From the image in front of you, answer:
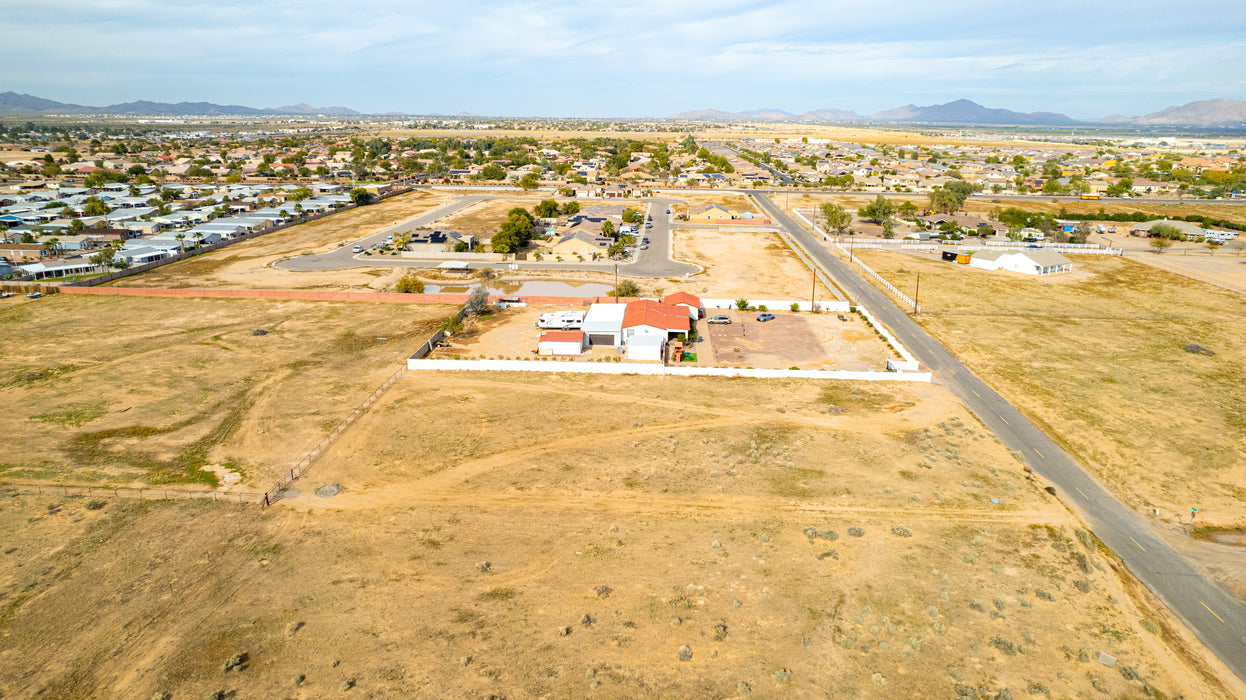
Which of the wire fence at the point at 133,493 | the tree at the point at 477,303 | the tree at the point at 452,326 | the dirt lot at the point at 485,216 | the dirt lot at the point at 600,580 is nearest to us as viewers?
the dirt lot at the point at 600,580

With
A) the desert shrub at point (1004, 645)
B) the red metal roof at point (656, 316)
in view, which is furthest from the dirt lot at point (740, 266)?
the desert shrub at point (1004, 645)

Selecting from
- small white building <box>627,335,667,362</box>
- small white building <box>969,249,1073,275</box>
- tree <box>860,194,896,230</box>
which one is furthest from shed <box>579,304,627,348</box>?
tree <box>860,194,896,230</box>

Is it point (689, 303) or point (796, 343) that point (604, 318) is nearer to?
point (689, 303)

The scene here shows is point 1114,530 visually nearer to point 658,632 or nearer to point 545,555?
point 658,632

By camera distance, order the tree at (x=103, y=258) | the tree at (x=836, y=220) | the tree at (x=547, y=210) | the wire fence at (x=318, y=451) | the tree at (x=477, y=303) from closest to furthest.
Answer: the wire fence at (x=318, y=451) → the tree at (x=477, y=303) → the tree at (x=103, y=258) → the tree at (x=836, y=220) → the tree at (x=547, y=210)

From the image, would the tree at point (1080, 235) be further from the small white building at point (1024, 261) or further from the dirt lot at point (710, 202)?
the dirt lot at point (710, 202)

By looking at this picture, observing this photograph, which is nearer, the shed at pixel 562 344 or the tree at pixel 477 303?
the shed at pixel 562 344
